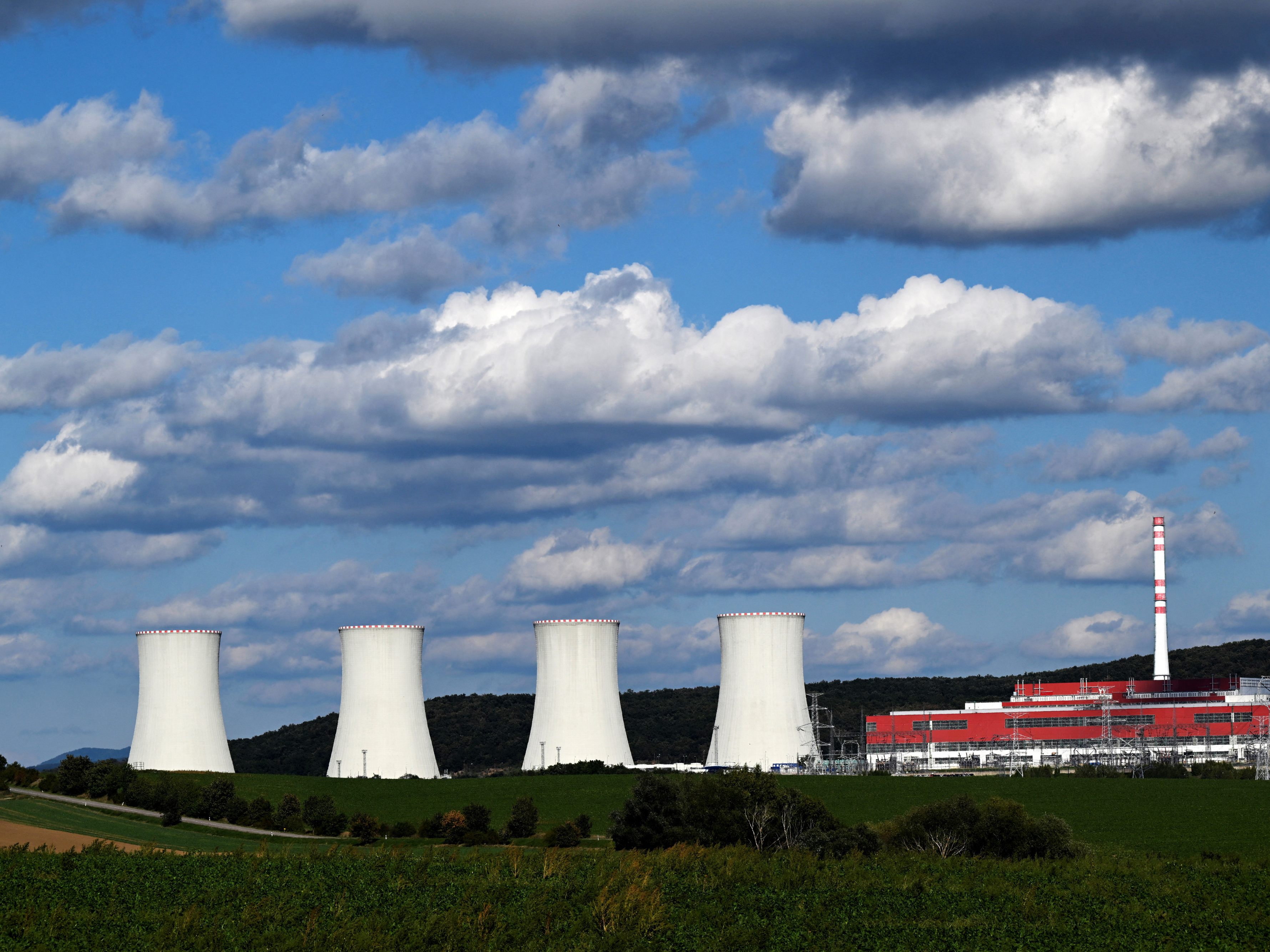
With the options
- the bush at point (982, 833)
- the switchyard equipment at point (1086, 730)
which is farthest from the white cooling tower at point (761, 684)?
the switchyard equipment at point (1086, 730)

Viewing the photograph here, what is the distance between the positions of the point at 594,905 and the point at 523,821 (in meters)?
23.6

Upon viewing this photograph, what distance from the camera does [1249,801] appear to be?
50.7 meters

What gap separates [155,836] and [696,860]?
1980 centimetres

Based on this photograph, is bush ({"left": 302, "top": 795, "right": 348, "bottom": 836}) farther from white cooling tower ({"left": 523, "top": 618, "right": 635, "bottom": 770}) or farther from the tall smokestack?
the tall smokestack

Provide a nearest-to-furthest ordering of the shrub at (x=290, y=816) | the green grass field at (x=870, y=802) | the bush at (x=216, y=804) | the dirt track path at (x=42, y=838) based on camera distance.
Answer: the dirt track path at (x=42, y=838)
the green grass field at (x=870, y=802)
the shrub at (x=290, y=816)
the bush at (x=216, y=804)

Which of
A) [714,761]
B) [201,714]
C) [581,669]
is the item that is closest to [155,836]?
[201,714]

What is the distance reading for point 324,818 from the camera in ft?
149

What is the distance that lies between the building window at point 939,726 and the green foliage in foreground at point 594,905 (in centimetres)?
5553

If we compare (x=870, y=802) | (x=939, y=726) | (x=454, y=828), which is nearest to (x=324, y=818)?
(x=454, y=828)

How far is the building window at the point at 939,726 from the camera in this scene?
8250 cm

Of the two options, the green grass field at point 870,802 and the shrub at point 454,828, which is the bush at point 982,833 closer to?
the green grass field at point 870,802

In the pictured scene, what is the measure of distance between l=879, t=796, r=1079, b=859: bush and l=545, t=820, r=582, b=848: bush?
908cm

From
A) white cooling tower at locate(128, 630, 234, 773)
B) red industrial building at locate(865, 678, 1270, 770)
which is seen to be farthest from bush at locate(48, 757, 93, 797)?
red industrial building at locate(865, 678, 1270, 770)

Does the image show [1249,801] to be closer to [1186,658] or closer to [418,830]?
[418,830]
